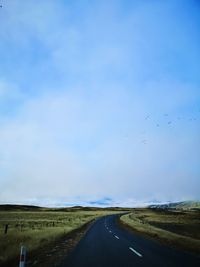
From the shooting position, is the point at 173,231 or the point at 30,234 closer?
the point at 30,234

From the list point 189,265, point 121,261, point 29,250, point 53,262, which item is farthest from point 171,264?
point 29,250

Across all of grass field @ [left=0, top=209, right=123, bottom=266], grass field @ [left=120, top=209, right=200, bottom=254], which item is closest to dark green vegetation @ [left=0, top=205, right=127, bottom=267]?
grass field @ [left=0, top=209, right=123, bottom=266]

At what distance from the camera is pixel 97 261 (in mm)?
13773

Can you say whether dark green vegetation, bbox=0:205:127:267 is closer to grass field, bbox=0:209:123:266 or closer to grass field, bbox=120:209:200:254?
grass field, bbox=0:209:123:266

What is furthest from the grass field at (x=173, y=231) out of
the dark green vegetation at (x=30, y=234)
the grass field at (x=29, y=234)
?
the grass field at (x=29, y=234)

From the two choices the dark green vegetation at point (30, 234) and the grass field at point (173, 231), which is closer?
the dark green vegetation at point (30, 234)

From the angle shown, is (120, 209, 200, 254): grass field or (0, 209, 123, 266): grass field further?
(120, 209, 200, 254): grass field

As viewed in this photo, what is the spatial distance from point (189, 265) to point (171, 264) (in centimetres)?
70

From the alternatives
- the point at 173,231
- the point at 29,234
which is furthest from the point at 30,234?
the point at 173,231

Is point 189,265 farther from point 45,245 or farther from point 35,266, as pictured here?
point 45,245

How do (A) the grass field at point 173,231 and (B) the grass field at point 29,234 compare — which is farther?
(A) the grass field at point 173,231

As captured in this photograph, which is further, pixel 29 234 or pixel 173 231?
pixel 173 231

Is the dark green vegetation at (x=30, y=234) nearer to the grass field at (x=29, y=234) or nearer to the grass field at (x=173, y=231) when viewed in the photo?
the grass field at (x=29, y=234)

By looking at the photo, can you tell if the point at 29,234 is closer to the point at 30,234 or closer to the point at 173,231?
the point at 30,234
